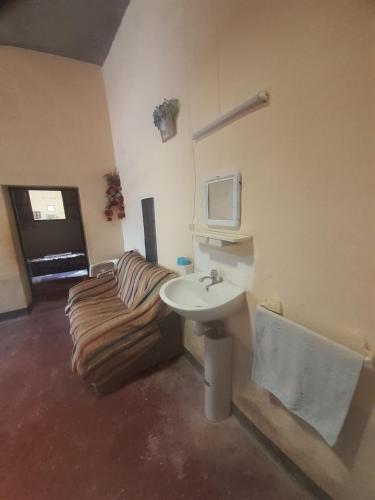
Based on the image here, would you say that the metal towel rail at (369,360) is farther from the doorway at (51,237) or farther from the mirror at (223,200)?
the doorway at (51,237)

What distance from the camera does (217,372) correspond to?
4.42 feet

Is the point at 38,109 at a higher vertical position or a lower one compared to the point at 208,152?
higher

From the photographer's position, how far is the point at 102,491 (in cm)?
109

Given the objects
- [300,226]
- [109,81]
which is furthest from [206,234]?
[109,81]

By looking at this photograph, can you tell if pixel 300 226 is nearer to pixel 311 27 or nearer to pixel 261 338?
pixel 261 338

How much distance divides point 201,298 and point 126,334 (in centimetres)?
70

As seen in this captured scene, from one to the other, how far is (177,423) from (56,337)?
1840 millimetres

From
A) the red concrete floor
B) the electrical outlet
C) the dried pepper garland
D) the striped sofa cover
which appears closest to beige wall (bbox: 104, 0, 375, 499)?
the electrical outlet

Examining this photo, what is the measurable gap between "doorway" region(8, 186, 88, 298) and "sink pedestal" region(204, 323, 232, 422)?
11.9 feet

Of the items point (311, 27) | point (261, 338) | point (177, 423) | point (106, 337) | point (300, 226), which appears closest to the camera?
point (311, 27)

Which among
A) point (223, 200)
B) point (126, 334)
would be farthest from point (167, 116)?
point (126, 334)

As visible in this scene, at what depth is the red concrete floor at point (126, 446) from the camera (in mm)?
1090

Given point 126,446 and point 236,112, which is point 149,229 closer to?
point 236,112

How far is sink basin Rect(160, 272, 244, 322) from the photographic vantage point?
1.13 meters
